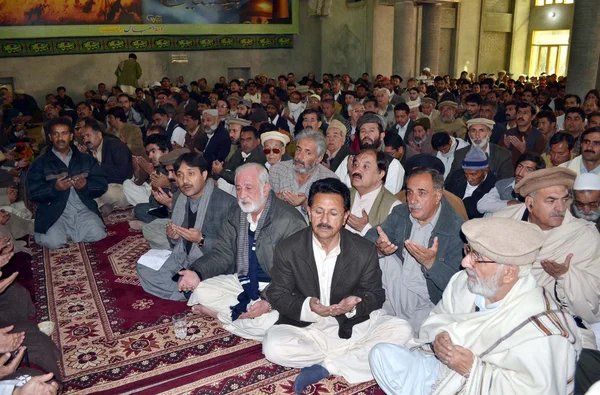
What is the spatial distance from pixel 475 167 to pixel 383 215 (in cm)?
123

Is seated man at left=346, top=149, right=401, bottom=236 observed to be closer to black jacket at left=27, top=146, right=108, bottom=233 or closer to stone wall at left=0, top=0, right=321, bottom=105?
black jacket at left=27, top=146, right=108, bottom=233

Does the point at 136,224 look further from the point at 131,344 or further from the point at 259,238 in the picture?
the point at 259,238

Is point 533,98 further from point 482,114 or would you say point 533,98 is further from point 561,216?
point 561,216

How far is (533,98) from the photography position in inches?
388

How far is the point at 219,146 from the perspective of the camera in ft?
24.3

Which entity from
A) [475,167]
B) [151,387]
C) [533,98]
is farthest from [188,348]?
[533,98]

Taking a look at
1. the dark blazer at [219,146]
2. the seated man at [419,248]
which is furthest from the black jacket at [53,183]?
the seated man at [419,248]

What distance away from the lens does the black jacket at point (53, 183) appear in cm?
546

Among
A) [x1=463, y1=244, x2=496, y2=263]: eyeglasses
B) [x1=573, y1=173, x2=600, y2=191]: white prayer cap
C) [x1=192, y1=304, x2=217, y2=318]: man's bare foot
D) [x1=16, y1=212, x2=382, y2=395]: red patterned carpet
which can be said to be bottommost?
[x1=16, y1=212, x2=382, y2=395]: red patterned carpet

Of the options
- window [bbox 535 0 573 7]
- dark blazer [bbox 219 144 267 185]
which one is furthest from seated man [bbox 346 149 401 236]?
window [bbox 535 0 573 7]

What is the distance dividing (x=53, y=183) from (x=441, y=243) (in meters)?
4.18

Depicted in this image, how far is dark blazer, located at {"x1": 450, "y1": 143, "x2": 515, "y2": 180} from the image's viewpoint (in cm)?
558

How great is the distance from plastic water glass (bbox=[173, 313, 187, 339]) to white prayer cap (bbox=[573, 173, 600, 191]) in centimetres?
291

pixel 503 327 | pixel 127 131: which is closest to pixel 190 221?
pixel 503 327
